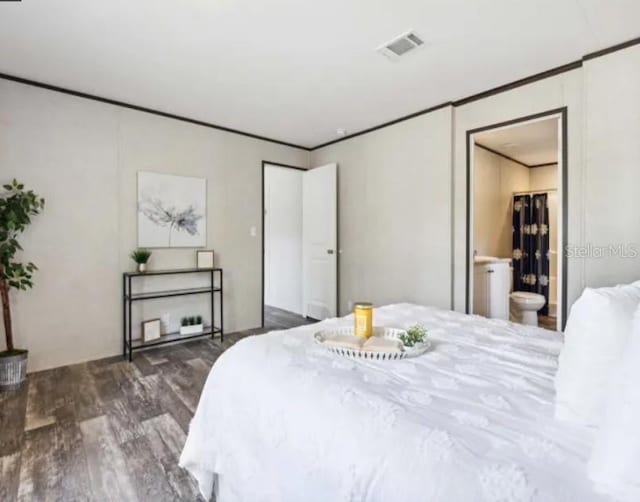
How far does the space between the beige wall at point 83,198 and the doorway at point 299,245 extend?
1169 mm

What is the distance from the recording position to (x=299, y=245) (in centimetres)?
539

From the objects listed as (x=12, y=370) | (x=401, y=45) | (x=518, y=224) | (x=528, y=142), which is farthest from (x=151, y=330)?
(x=518, y=224)

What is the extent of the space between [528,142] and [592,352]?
4429 mm

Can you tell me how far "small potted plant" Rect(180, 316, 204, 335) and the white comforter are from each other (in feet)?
8.05

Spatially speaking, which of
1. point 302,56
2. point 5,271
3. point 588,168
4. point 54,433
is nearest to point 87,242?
point 5,271

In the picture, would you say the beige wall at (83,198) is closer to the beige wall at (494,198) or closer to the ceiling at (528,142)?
the ceiling at (528,142)

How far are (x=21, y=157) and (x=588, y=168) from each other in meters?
4.59

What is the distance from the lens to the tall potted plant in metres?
2.66

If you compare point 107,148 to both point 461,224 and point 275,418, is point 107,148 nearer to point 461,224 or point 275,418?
point 275,418

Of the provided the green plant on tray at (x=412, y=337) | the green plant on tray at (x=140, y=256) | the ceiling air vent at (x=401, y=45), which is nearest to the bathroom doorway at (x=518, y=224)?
the ceiling air vent at (x=401, y=45)

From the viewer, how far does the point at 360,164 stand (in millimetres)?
4363

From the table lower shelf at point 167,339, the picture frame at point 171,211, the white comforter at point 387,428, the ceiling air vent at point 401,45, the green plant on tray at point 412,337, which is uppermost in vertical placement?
the ceiling air vent at point 401,45

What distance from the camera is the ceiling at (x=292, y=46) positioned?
205 centimetres

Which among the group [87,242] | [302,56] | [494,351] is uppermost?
[302,56]
